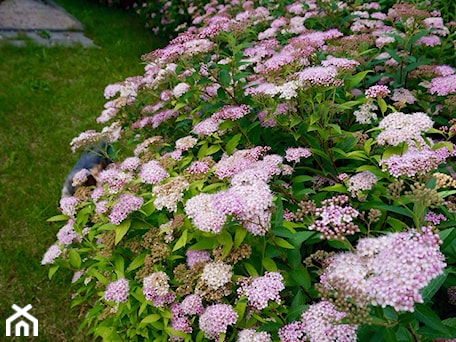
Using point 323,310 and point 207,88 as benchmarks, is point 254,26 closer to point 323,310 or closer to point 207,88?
point 207,88

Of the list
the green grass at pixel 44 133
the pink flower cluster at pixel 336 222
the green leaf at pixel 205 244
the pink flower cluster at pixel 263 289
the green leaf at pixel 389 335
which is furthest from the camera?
the green grass at pixel 44 133

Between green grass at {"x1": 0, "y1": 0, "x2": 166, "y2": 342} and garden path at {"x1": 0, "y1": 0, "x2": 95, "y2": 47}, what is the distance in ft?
0.78

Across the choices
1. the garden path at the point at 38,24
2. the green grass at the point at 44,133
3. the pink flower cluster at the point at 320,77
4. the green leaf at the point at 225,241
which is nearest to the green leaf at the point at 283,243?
the green leaf at the point at 225,241

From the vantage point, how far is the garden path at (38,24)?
681cm

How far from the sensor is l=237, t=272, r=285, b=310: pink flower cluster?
1.34 metres

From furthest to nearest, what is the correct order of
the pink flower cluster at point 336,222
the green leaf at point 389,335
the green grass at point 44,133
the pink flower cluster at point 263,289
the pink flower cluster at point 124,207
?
the green grass at point 44,133
the pink flower cluster at point 124,207
the pink flower cluster at point 263,289
the pink flower cluster at point 336,222
the green leaf at point 389,335

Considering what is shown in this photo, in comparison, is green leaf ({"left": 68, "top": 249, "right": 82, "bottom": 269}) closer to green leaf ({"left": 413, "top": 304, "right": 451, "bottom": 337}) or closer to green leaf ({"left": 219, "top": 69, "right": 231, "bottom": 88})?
green leaf ({"left": 219, "top": 69, "right": 231, "bottom": 88})

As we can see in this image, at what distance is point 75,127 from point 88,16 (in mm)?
4215

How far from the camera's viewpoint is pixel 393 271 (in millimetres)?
967

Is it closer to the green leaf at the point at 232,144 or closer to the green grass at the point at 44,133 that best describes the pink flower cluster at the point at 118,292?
the green leaf at the point at 232,144

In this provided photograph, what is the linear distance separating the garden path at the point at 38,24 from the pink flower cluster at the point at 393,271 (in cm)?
664

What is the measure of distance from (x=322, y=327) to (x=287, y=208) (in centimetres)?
62

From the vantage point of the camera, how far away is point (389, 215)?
1.74 m

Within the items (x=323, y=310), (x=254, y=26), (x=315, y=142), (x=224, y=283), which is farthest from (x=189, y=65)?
(x=323, y=310)
